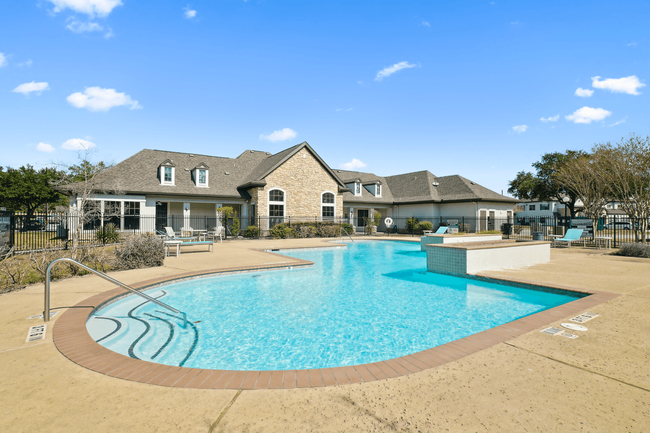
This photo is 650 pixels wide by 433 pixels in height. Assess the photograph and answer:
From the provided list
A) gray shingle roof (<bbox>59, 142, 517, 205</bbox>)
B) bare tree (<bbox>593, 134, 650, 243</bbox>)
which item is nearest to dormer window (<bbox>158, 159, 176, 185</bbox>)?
gray shingle roof (<bbox>59, 142, 517, 205</bbox>)

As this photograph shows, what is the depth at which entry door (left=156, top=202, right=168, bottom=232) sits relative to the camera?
23859 mm

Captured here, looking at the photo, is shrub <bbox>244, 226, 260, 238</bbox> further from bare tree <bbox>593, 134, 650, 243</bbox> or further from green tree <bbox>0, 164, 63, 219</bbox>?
green tree <bbox>0, 164, 63, 219</bbox>

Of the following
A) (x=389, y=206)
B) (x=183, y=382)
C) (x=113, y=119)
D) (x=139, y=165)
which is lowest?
(x=183, y=382)

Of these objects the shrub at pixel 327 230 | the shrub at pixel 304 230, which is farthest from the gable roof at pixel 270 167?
the shrub at pixel 327 230

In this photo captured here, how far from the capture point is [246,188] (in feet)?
88.0

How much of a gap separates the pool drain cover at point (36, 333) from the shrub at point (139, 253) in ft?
18.8

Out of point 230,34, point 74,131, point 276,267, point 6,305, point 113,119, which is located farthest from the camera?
point 74,131

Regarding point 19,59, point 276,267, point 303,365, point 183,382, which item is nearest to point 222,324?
point 303,365

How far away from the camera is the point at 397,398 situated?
244 centimetres

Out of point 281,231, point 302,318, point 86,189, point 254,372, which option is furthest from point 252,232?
point 254,372

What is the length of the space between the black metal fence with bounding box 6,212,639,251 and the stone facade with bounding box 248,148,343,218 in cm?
87

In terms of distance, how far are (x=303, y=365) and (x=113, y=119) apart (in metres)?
19.5

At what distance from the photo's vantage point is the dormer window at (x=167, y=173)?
23656mm

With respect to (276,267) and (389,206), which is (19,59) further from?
(389,206)
